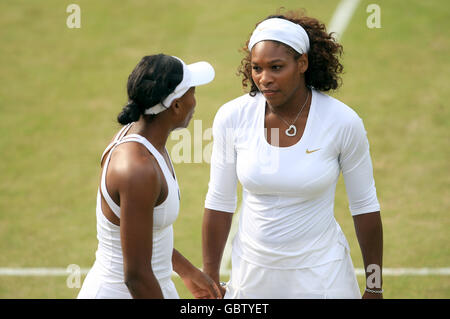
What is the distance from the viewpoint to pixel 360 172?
377 cm

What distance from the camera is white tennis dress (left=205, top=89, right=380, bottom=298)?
11.9 ft

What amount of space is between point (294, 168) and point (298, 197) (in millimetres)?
164

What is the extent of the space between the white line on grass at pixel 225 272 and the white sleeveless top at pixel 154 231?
131 inches

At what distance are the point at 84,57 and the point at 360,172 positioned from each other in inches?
369

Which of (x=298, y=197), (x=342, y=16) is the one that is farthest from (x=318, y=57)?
(x=342, y=16)

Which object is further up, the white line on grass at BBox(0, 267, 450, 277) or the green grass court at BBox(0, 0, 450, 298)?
the green grass court at BBox(0, 0, 450, 298)

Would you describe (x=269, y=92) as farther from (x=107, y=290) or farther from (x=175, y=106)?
(x=107, y=290)

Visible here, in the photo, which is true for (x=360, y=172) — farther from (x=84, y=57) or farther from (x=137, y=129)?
(x=84, y=57)

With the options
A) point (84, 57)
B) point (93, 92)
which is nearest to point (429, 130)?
point (93, 92)

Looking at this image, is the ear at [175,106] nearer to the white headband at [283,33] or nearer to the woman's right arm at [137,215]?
the woman's right arm at [137,215]

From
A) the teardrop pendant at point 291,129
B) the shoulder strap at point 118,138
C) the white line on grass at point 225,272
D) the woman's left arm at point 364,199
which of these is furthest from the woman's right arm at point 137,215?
the white line on grass at point 225,272

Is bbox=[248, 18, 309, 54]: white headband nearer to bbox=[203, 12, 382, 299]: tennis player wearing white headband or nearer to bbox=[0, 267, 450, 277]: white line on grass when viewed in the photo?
bbox=[203, 12, 382, 299]: tennis player wearing white headband

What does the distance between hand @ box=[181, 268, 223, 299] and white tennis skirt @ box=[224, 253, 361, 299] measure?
139 mm

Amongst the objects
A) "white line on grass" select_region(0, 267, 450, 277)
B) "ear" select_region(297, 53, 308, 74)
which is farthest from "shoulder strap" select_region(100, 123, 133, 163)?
"white line on grass" select_region(0, 267, 450, 277)
